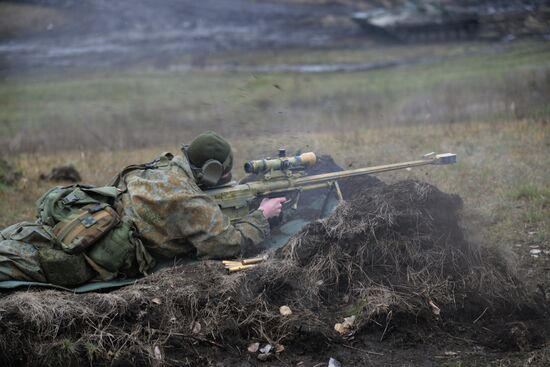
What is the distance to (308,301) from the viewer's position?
560 cm

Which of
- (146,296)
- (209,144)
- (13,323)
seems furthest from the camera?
(209,144)

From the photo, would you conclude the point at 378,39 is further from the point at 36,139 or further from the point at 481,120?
the point at 36,139

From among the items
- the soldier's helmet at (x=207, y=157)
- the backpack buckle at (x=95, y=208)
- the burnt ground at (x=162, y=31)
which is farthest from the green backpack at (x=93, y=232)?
the burnt ground at (x=162, y=31)

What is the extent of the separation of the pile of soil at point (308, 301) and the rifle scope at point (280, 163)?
0.77 m

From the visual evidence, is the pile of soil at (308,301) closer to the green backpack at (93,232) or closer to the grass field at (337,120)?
the green backpack at (93,232)

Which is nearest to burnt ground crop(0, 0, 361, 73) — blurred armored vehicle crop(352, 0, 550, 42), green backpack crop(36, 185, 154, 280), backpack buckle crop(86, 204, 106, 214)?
blurred armored vehicle crop(352, 0, 550, 42)

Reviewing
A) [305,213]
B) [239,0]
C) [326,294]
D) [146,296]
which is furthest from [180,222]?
[239,0]

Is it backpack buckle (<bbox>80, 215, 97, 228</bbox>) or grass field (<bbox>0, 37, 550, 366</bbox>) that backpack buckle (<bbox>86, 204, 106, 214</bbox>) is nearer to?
backpack buckle (<bbox>80, 215, 97, 228</bbox>)

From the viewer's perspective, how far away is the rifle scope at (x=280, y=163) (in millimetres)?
6699

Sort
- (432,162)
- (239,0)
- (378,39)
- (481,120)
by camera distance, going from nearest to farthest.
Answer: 1. (432,162)
2. (481,120)
3. (378,39)
4. (239,0)

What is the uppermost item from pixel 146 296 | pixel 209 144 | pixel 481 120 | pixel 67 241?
pixel 209 144

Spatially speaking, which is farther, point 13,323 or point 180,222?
point 180,222

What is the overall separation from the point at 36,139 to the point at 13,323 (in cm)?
943

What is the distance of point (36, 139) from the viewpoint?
544 inches
